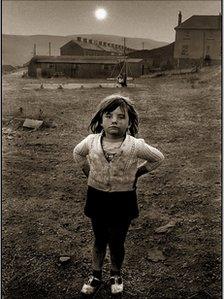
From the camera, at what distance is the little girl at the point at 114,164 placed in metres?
2.24

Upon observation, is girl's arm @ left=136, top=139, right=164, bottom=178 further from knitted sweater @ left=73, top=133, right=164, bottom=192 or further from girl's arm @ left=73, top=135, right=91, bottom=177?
girl's arm @ left=73, top=135, right=91, bottom=177

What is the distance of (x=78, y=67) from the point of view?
720 inches

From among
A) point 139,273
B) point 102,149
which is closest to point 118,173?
point 102,149

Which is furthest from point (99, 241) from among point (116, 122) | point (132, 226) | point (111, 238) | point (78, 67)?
point (78, 67)

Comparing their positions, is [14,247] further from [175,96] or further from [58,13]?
[175,96]

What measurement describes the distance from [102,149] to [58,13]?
2.09m

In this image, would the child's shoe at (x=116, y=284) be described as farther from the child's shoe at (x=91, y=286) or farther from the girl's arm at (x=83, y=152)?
the girl's arm at (x=83, y=152)

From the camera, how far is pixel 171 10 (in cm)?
368

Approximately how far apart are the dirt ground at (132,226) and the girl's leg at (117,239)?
0.88 feet

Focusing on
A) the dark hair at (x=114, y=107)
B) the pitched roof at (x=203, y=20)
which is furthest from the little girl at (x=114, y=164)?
the pitched roof at (x=203, y=20)

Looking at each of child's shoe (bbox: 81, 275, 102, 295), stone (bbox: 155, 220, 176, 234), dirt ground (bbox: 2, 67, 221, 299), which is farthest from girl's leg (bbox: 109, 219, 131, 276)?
stone (bbox: 155, 220, 176, 234)

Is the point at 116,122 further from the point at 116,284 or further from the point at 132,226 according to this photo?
the point at 132,226

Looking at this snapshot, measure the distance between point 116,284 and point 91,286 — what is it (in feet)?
0.63

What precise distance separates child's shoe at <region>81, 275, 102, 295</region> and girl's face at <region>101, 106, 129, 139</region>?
1.15m
